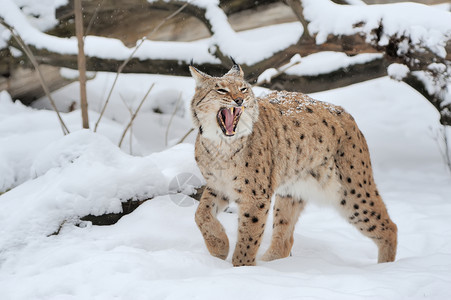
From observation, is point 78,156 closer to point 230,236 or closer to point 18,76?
point 230,236

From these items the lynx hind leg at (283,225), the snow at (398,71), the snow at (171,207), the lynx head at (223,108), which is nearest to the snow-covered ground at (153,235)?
the snow at (171,207)

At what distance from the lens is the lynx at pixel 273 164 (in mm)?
3766

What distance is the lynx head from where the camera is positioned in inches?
143

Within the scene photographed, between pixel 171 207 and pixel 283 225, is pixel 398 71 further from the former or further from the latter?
pixel 171 207

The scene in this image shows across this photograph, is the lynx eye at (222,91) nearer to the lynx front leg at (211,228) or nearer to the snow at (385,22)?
the lynx front leg at (211,228)

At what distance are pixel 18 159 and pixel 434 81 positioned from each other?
4777mm

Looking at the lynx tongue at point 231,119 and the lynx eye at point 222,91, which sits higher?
the lynx eye at point 222,91

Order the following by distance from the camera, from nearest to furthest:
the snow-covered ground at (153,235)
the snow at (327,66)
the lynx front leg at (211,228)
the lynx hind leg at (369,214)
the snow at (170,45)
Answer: the snow-covered ground at (153,235)
the lynx front leg at (211,228)
the lynx hind leg at (369,214)
the snow at (170,45)
the snow at (327,66)

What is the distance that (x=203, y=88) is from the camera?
3.80 metres

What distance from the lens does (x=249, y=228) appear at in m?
3.83

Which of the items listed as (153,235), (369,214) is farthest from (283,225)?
(153,235)

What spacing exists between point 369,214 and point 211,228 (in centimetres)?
131

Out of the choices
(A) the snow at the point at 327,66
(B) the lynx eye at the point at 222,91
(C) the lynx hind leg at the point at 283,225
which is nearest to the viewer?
(B) the lynx eye at the point at 222,91

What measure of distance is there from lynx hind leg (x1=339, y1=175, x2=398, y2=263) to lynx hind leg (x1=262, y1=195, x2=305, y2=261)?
1.43 ft
